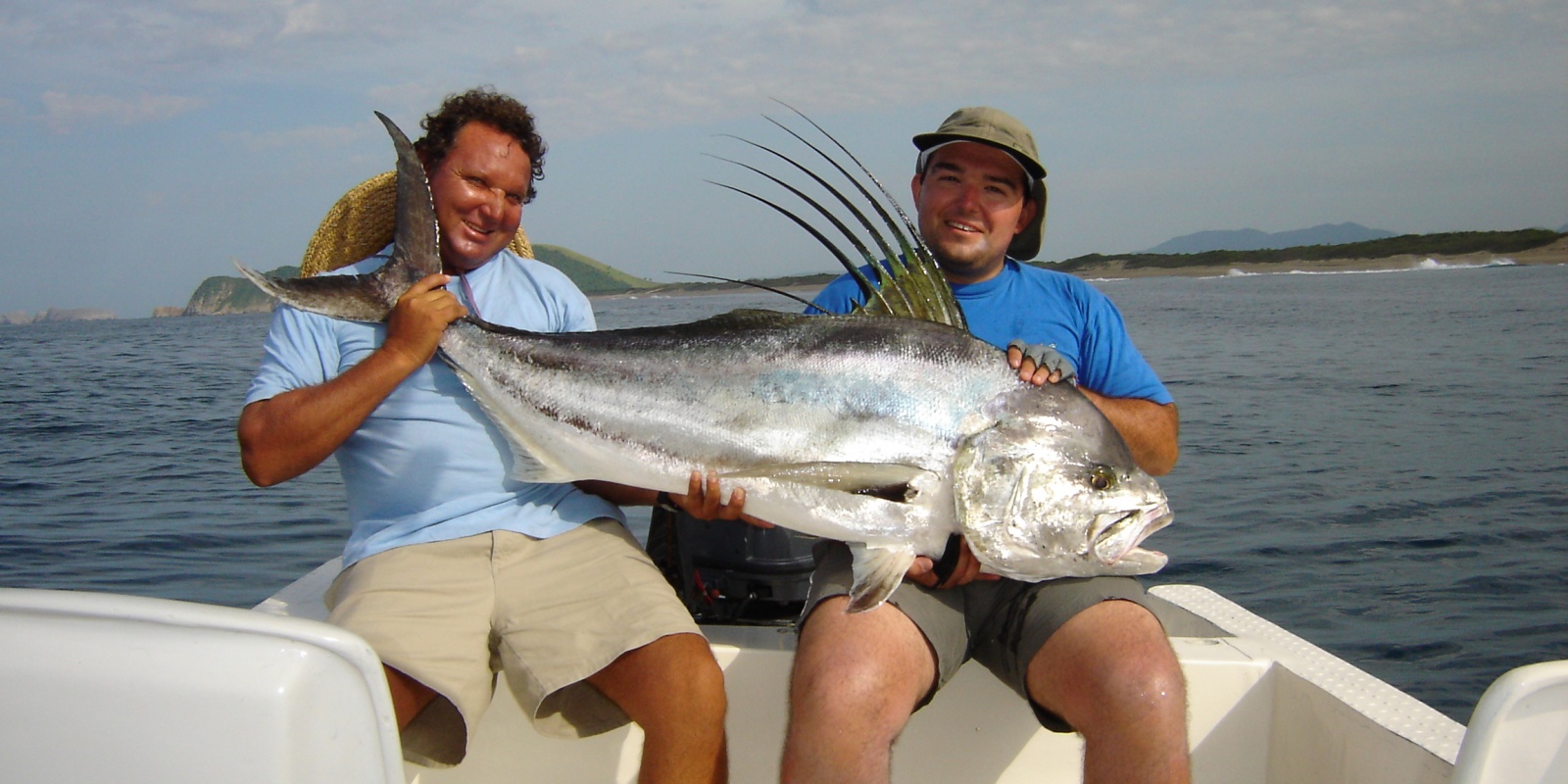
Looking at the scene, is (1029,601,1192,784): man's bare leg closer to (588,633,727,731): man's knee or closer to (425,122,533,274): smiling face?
(588,633,727,731): man's knee

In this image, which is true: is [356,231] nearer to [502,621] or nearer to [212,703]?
[502,621]

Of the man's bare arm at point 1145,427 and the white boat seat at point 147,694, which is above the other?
the man's bare arm at point 1145,427

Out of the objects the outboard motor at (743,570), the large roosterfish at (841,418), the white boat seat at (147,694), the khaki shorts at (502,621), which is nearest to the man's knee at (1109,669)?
the large roosterfish at (841,418)

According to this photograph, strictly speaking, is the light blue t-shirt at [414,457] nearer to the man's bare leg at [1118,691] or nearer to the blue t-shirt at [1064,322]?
the blue t-shirt at [1064,322]

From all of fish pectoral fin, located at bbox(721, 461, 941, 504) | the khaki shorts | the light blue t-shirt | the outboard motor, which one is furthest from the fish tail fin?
fish pectoral fin, located at bbox(721, 461, 941, 504)

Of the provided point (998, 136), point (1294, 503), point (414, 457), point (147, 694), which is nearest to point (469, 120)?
point (414, 457)

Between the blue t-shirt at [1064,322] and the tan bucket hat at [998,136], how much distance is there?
0.25 m

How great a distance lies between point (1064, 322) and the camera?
121 inches

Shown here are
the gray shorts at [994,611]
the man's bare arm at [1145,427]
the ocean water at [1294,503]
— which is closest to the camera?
the gray shorts at [994,611]

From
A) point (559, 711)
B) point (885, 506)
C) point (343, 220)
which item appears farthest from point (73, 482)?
point (885, 506)

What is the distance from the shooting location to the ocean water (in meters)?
6.18

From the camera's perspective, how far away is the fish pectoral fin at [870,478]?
8.02 ft

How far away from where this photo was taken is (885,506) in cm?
246

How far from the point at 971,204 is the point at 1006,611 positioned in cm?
121
